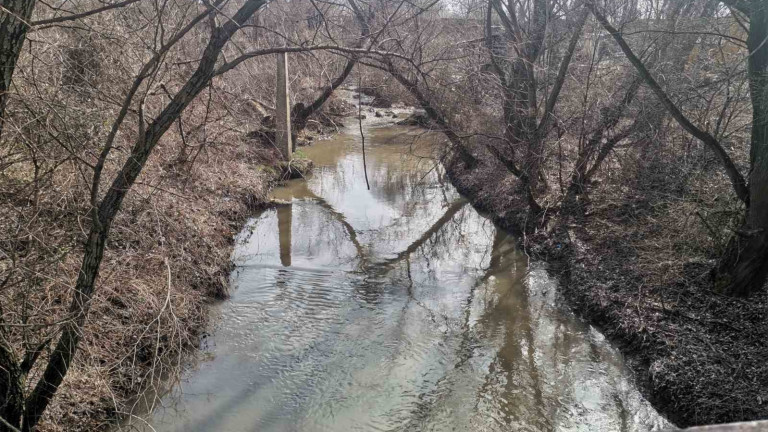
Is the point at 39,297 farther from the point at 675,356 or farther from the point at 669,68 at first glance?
the point at 669,68

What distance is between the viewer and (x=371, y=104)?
28281mm

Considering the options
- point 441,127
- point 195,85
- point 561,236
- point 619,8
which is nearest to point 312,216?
point 441,127

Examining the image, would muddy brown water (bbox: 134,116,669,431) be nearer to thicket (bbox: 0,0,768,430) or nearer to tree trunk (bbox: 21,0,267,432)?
thicket (bbox: 0,0,768,430)

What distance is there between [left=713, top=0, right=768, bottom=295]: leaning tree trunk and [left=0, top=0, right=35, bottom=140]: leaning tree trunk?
7.52 meters

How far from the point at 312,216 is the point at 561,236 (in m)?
5.99

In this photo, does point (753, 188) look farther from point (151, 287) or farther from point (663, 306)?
point (151, 287)

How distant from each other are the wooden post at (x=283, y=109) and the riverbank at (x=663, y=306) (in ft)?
25.4

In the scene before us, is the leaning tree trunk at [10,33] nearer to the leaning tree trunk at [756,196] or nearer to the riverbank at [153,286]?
the riverbank at [153,286]

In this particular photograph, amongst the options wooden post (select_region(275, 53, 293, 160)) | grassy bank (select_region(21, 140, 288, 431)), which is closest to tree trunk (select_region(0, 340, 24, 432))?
grassy bank (select_region(21, 140, 288, 431))

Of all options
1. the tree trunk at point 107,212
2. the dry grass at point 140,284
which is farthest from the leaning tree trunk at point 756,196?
the dry grass at point 140,284

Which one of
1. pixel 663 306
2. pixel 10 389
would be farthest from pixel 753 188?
pixel 10 389

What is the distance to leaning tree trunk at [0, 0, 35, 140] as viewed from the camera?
13.3 ft

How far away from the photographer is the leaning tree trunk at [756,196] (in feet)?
23.4

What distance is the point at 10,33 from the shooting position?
409 cm
